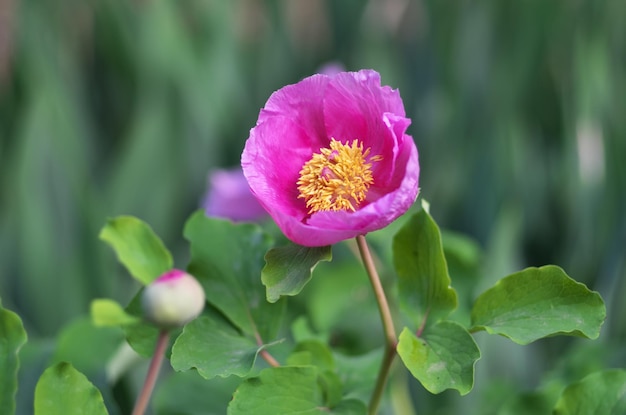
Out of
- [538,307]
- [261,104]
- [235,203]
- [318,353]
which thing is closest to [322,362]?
[318,353]

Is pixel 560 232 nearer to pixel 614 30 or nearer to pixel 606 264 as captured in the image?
pixel 606 264

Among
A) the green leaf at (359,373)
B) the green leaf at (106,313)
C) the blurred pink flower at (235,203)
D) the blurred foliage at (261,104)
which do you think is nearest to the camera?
the green leaf at (106,313)

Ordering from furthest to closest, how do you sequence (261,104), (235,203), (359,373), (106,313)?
(261,104) → (235,203) → (359,373) → (106,313)

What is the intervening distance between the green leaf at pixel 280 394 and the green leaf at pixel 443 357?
0.04m

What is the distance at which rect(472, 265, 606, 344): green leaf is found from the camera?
33 centimetres

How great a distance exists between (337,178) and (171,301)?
92 mm

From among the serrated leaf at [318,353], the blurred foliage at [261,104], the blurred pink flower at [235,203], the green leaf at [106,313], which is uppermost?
the green leaf at [106,313]

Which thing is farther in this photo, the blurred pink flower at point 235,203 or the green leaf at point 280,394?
the blurred pink flower at point 235,203

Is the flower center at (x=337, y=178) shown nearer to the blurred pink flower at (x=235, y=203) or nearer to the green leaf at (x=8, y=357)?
the green leaf at (x=8, y=357)

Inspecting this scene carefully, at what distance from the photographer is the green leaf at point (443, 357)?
0.32m

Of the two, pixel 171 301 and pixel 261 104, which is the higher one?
pixel 171 301

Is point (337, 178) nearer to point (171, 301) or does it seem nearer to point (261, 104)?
point (171, 301)

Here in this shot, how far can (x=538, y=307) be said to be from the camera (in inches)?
13.6

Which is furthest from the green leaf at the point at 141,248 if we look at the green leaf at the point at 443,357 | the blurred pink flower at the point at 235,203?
the blurred pink flower at the point at 235,203
